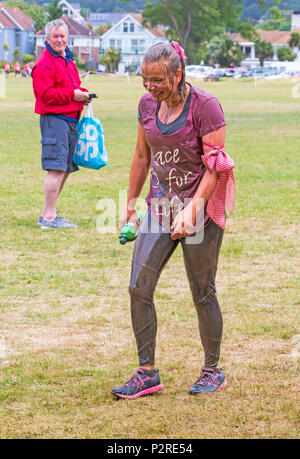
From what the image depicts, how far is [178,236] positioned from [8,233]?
490 cm

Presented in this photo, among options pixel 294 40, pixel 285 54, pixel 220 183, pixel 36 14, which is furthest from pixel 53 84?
pixel 36 14

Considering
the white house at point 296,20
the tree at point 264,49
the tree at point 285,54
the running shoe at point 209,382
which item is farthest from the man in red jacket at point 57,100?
the white house at point 296,20

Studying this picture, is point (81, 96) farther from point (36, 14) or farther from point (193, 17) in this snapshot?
point (36, 14)

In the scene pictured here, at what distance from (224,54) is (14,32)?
1863 inches

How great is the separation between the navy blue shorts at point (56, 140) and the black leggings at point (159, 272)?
4275 millimetres

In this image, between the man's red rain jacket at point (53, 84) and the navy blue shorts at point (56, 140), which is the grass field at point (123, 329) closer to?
the navy blue shorts at point (56, 140)

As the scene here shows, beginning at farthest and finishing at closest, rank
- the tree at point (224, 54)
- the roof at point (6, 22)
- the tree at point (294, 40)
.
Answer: the roof at point (6, 22) < the tree at point (294, 40) < the tree at point (224, 54)

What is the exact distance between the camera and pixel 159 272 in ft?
14.2

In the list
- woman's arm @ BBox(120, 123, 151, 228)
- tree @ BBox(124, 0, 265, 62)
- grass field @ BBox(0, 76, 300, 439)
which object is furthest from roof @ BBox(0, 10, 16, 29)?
woman's arm @ BBox(120, 123, 151, 228)

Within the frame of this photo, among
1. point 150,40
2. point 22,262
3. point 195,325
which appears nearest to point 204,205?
point 195,325

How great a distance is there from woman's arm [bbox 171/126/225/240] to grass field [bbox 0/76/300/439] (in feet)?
3.16

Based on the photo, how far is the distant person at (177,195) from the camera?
407 centimetres

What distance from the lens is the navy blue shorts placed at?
8484 mm
